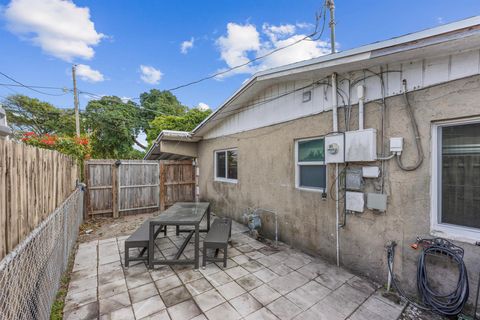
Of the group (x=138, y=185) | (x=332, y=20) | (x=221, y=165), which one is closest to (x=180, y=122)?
(x=138, y=185)

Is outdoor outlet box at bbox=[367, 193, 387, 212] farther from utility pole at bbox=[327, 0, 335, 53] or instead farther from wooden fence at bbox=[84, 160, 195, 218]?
wooden fence at bbox=[84, 160, 195, 218]

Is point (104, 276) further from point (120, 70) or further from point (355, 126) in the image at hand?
point (120, 70)

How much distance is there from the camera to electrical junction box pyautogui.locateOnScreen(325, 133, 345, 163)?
346cm

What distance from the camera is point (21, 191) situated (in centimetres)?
182

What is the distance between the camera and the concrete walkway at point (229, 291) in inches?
100

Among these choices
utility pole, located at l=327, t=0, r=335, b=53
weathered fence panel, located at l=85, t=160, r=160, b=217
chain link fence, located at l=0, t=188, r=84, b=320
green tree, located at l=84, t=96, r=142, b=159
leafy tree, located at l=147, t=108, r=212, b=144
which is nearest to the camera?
chain link fence, located at l=0, t=188, r=84, b=320

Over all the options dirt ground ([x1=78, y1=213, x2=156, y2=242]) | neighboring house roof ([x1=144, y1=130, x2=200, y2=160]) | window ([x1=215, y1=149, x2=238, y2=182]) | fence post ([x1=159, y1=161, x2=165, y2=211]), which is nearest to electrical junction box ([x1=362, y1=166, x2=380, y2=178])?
window ([x1=215, y1=149, x2=238, y2=182])

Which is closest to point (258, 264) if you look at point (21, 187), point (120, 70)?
point (21, 187)

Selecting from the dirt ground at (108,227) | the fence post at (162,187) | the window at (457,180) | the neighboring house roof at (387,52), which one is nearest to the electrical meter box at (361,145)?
the window at (457,180)

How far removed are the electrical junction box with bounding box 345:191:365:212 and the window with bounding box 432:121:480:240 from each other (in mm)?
847

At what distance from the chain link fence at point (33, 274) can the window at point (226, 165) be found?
4.34m

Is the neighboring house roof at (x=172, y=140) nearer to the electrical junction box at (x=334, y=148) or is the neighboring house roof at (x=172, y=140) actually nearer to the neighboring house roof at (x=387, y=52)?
the neighboring house roof at (x=387, y=52)

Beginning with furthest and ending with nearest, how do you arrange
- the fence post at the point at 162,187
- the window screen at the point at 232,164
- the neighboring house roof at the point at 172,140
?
1. the fence post at the point at 162,187
2. the neighboring house roof at the point at 172,140
3. the window screen at the point at 232,164

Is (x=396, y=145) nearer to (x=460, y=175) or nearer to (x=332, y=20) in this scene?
(x=460, y=175)
